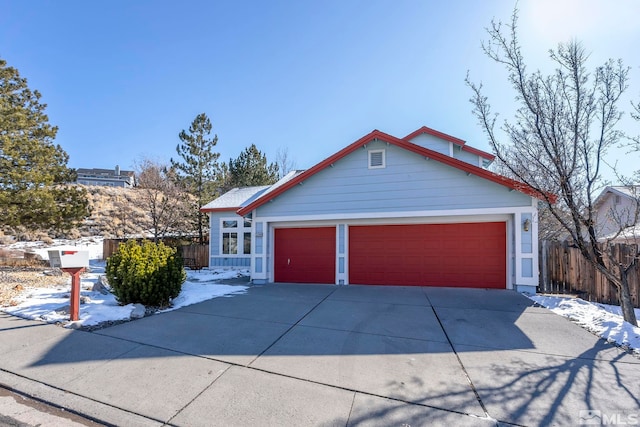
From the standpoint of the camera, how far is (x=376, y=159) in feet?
31.7

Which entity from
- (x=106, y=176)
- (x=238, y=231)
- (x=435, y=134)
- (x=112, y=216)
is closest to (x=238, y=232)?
(x=238, y=231)

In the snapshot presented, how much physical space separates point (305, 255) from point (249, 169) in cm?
1486

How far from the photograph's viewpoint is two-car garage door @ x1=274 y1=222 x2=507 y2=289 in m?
8.89

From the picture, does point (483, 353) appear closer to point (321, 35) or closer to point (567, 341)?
point (567, 341)

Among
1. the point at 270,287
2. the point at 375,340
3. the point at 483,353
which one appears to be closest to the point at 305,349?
the point at 375,340

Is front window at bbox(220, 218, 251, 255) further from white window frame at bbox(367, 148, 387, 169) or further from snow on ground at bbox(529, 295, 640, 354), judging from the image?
snow on ground at bbox(529, 295, 640, 354)

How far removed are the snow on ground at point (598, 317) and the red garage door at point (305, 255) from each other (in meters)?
5.74

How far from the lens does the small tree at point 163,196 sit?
61.2 ft

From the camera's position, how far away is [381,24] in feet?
27.5

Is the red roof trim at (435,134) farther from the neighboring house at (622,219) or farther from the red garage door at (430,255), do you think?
the red garage door at (430,255)

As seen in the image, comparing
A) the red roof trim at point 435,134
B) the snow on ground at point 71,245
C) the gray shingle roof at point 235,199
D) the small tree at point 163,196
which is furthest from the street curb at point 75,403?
the snow on ground at point 71,245

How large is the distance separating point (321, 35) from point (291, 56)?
1446 mm

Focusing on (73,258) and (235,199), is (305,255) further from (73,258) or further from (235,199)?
(235,199)

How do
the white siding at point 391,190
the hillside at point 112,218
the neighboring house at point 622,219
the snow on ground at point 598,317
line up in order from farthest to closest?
the hillside at point 112,218 → the white siding at point 391,190 → the neighboring house at point 622,219 → the snow on ground at point 598,317
